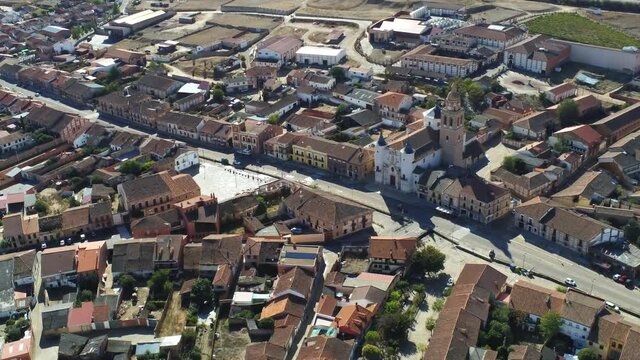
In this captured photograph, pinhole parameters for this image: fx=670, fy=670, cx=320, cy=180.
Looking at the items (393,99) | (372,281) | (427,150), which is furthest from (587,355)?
(393,99)

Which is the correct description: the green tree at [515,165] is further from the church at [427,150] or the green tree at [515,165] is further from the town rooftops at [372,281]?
the town rooftops at [372,281]

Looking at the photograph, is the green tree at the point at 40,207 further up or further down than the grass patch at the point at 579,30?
further down

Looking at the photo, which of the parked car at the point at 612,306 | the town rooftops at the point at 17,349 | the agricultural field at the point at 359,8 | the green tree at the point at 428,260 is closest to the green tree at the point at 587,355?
the parked car at the point at 612,306

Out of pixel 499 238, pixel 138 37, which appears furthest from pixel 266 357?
pixel 138 37

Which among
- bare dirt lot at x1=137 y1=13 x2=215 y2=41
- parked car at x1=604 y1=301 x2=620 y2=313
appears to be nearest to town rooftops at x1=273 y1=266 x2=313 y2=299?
parked car at x1=604 y1=301 x2=620 y2=313

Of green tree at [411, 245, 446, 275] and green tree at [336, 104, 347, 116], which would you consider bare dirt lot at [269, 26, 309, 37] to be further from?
green tree at [411, 245, 446, 275]

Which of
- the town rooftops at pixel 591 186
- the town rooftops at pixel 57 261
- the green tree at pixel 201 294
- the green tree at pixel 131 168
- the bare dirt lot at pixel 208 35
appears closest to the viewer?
the green tree at pixel 201 294
